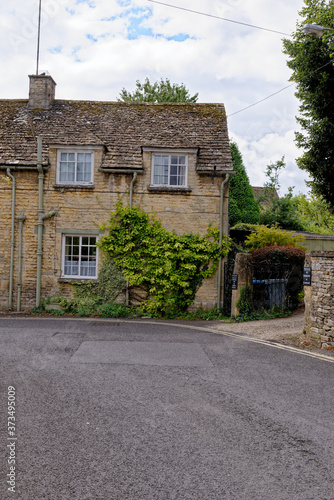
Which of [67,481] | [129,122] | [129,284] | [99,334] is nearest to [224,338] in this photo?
[99,334]

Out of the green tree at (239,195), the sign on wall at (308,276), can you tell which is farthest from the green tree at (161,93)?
the sign on wall at (308,276)

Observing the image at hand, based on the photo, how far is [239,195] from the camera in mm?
26125

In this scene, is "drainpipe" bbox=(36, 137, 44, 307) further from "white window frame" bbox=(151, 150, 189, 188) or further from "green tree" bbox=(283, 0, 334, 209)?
"green tree" bbox=(283, 0, 334, 209)

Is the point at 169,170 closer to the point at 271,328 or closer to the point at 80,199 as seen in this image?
the point at 80,199

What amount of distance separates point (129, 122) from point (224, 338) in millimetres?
11038

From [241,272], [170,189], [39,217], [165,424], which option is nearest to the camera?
[165,424]

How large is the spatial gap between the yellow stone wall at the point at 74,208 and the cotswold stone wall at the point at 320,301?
20.7 ft

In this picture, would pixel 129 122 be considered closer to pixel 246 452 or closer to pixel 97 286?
pixel 97 286

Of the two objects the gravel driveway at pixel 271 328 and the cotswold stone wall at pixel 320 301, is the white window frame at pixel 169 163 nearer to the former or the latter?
the gravel driveway at pixel 271 328

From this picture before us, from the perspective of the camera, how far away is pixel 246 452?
14.8 ft

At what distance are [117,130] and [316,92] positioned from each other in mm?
8674

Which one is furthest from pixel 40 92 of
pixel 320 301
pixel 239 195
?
pixel 320 301

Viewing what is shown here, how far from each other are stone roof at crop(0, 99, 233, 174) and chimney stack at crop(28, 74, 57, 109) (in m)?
0.27

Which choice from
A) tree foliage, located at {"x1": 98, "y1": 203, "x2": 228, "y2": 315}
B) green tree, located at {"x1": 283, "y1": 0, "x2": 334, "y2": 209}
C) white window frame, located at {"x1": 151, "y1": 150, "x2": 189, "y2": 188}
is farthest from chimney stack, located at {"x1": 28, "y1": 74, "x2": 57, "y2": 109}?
green tree, located at {"x1": 283, "y1": 0, "x2": 334, "y2": 209}
